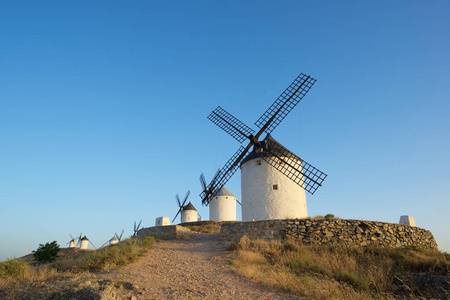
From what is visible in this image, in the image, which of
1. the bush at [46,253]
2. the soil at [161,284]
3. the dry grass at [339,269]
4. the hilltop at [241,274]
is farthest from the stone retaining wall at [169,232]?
the bush at [46,253]

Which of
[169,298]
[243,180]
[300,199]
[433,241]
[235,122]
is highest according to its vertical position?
[235,122]

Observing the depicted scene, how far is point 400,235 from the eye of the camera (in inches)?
492

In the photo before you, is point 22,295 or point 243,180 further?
point 243,180

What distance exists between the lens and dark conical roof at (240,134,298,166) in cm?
1658

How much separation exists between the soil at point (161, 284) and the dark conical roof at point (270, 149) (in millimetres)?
7717

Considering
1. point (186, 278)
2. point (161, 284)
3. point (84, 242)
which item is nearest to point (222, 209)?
point (186, 278)

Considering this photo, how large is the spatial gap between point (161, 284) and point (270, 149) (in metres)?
11.2

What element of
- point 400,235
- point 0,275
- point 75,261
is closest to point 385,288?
point 400,235

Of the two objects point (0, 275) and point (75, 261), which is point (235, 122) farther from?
point (0, 275)

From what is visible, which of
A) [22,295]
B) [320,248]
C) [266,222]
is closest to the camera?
[22,295]

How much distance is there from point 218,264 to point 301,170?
9.37m

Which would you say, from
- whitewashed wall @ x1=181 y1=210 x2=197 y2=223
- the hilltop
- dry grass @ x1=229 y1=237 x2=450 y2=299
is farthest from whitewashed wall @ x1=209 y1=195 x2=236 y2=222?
dry grass @ x1=229 y1=237 x2=450 y2=299

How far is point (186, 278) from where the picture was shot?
7336 millimetres

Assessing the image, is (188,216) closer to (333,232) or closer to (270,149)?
(270,149)
